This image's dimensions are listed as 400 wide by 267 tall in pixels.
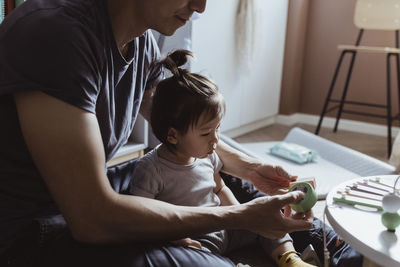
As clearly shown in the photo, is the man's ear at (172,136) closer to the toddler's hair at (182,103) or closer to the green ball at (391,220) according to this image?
the toddler's hair at (182,103)

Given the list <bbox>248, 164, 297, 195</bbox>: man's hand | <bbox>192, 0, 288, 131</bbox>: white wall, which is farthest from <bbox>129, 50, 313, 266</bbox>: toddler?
<bbox>192, 0, 288, 131</bbox>: white wall

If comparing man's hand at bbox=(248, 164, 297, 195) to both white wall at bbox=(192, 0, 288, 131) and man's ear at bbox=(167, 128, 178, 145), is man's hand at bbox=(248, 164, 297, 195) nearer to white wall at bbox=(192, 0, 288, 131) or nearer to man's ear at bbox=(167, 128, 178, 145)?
man's ear at bbox=(167, 128, 178, 145)

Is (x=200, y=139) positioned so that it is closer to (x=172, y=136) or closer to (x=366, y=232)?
(x=172, y=136)

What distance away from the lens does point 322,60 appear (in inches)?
128

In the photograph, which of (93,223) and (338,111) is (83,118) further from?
(338,111)

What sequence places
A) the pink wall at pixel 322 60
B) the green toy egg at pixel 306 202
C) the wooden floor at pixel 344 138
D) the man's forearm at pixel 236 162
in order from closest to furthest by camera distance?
the green toy egg at pixel 306 202 → the man's forearm at pixel 236 162 → the wooden floor at pixel 344 138 → the pink wall at pixel 322 60

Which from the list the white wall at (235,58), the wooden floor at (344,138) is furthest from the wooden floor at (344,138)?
the white wall at (235,58)

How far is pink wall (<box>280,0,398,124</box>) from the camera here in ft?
9.99

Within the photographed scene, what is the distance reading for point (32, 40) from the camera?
689 mm

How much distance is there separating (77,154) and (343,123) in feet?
9.34

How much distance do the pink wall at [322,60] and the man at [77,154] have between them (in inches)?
96.4

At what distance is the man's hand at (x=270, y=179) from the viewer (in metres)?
1.10

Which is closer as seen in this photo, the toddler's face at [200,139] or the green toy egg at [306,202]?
the green toy egg at [306,202]

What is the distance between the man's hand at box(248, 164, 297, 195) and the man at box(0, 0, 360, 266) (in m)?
0.19
